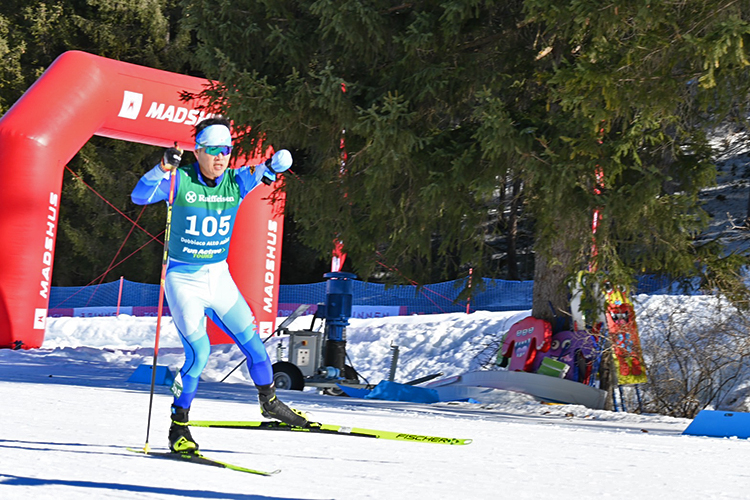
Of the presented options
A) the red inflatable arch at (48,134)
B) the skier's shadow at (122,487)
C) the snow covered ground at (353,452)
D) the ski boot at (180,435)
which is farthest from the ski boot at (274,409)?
the red inflatable arch at (48,134)

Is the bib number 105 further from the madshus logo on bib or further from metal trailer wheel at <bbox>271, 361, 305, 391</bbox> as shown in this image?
metal trailer wheel at <bbox>271, 361, 305, 391</bbox>

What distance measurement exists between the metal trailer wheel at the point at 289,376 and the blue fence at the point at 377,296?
6.52 metres

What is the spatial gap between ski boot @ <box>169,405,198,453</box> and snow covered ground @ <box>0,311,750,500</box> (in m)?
0.17

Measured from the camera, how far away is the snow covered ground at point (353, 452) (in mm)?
3953

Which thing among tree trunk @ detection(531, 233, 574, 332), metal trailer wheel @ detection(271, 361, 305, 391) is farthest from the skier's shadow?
tree trunk @ detection(531, 233, 574, 332)

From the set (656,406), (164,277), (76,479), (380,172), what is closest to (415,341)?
(656,406)

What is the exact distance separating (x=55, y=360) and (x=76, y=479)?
9.67 m

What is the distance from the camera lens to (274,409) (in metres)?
5.41

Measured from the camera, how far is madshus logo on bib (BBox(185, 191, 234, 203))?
510 cm

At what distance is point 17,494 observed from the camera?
354 centimetres

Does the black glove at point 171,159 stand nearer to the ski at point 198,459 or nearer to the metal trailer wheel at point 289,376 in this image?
the ski at point 198,459

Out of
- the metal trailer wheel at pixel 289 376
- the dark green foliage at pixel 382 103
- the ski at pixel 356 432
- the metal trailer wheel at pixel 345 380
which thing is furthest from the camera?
the metal trailer wheel at pixel 345 380

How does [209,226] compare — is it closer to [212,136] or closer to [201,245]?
[201,245]

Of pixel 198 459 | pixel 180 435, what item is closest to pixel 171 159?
pixel 180 435
